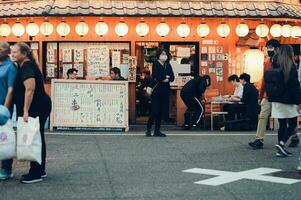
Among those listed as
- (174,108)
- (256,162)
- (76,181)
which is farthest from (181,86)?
(76,181)

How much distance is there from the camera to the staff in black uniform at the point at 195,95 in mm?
16016

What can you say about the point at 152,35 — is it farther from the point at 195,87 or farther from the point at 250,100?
the point at 250,100

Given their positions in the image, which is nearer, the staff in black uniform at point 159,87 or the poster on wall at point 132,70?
the staff in black uniform at point 159,87

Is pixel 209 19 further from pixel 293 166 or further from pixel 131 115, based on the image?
pixel 293 166

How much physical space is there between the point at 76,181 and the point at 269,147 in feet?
15.9

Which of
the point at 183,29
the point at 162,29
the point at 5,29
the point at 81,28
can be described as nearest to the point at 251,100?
the point at 183,29

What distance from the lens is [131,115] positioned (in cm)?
1748

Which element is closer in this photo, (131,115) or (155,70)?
(155,70)

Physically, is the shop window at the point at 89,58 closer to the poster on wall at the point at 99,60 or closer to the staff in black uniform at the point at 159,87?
the poster on wall at the point at 99,60

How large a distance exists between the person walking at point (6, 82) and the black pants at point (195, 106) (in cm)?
782

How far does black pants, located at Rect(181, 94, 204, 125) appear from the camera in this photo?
52.6 ft

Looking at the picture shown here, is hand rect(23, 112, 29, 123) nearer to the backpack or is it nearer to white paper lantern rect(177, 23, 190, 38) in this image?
the backpack

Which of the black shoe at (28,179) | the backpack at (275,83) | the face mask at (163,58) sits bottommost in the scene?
the black shoe at (28,179)

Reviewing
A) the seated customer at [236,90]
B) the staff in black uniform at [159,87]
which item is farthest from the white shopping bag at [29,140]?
the seated customer at [236,90]
